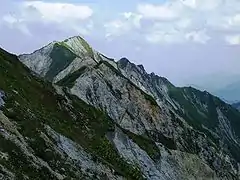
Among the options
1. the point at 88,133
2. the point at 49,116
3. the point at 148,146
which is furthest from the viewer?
the point at 148,146

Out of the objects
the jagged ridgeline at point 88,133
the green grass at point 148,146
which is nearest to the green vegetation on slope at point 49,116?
the jagged ridgeline at point 88,133

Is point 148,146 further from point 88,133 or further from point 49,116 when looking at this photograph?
point 49,116

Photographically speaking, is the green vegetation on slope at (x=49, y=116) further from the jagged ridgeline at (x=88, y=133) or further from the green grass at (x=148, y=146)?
the green grass at (x=148, y=146)

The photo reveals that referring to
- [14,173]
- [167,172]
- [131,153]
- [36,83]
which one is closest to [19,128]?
[14,173]

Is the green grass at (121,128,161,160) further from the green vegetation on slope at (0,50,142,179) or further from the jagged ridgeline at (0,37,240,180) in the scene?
the green vegetation on slope at (0,50,142,179)

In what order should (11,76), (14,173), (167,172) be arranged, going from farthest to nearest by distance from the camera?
(167,172)
(11,76)
(14,173)

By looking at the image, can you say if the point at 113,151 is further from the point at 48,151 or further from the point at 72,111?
the point at 48,151

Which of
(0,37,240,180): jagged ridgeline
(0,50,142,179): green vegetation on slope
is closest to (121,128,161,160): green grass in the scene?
(0,37,240,180): jagged ridgeline

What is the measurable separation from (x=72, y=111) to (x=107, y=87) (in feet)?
160

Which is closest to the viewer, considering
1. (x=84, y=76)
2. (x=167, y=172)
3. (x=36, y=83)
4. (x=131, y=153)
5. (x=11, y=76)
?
(x=11, y=76)

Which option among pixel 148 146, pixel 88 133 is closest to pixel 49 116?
pixel 88 133

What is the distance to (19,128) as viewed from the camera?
52562 millimetres

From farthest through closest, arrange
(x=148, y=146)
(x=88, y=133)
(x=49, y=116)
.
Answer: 1. (x=148, y=146)
2. (x=88, y=133)
3. (x=49, y=116)

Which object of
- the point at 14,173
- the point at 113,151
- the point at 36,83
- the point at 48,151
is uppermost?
the point at 36,83
